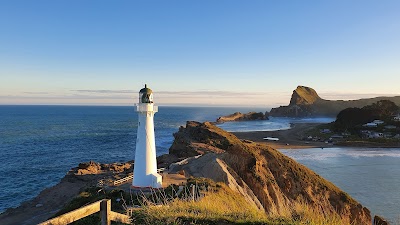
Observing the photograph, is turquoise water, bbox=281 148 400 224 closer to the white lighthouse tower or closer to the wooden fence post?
the white lighthouse tower

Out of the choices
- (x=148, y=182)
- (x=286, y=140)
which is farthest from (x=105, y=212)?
(x=286, y=140)

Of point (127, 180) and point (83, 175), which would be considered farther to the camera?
point (83, 175)

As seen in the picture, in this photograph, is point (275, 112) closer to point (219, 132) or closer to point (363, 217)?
point (219, 132)

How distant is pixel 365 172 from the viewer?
4038 centimetres

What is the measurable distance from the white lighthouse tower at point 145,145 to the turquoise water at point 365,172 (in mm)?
13394

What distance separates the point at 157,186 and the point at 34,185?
80.4 feet

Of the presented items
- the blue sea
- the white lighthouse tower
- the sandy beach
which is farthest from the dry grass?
the sandy beach

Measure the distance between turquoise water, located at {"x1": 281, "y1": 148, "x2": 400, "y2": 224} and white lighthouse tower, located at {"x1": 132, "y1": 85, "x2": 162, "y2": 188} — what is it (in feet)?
43.9

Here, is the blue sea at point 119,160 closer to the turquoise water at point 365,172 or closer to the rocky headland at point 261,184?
the turquoise water at point 365,172

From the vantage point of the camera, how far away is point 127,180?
69.9ft

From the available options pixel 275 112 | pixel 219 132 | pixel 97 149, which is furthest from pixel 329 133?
pixel 275 112

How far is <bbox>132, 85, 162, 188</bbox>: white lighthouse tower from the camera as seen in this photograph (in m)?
17.3

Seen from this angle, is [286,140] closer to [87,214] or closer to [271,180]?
[271,180]

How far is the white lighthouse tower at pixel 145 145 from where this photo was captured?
1733cm
